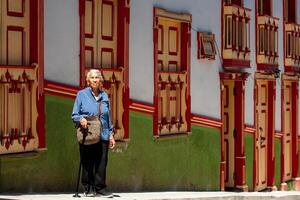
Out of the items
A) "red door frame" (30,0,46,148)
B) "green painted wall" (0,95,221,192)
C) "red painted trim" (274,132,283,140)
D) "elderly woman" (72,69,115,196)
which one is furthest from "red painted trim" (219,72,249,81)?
"red door frame" (30,0,46,148)

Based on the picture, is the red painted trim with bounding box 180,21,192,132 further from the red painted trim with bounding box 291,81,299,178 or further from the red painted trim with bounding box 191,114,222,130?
the red painted trim with bounding box 291,81,299,178

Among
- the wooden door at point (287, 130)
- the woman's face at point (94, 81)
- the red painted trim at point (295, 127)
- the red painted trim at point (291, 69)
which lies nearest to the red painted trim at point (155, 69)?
the woman's face at point (94, 81)

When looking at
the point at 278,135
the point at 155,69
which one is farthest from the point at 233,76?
the point at 278,135

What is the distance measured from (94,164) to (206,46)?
5.85 metres

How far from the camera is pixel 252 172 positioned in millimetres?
18875

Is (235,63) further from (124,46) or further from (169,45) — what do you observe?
(124,46)

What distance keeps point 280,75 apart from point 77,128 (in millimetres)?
11142

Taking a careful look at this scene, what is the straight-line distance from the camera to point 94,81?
10.6m

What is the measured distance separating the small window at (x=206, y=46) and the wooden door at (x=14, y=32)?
18.3 ft

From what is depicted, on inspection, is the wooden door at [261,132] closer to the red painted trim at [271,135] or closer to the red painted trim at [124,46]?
the red painted trim at [271,135]

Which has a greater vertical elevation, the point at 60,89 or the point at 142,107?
the point at 60,89

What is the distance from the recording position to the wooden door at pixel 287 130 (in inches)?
843

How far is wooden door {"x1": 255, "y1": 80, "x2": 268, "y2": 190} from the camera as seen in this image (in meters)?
19.3

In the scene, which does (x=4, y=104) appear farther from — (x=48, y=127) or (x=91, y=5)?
(x=91, y=5)
